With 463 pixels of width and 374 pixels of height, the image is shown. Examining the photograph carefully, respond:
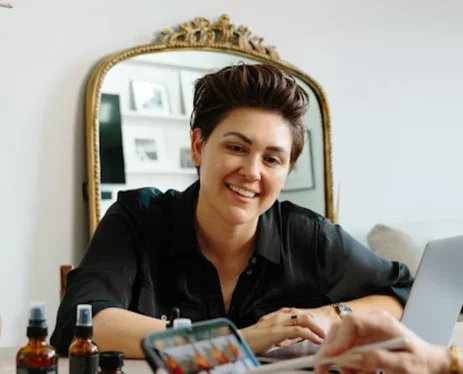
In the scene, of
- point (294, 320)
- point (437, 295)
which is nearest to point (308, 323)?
point (294, 320)

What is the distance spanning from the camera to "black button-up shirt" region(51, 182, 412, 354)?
70.2 inches

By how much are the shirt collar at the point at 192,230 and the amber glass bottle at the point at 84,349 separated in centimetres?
69

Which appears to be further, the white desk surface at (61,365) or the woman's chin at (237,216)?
the woman's chin at (237,216)

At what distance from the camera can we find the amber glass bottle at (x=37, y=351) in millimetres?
1094

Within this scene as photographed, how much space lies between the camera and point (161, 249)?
1.86 metres

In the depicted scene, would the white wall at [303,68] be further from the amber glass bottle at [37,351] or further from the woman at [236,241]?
the amber glass bottle at [37,351]

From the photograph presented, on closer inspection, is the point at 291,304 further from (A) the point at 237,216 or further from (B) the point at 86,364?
(B) the point at 86,364

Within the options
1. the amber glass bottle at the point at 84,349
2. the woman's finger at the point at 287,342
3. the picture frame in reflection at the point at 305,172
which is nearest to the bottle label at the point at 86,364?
the amber glass bottle at the point at 84,349

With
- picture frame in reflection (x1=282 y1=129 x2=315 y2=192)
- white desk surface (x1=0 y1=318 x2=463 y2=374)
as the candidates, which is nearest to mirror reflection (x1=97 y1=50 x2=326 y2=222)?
picture frame in reflection (x1=282 y1=129 x2=315 y2=192)

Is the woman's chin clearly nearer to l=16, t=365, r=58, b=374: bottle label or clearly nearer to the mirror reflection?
l=16, t=365, r=58, b=374: bottle label

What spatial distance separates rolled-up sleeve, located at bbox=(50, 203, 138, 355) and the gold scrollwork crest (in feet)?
4.14

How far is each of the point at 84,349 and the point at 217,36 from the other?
7.10 feet

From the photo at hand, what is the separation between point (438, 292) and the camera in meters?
1.44

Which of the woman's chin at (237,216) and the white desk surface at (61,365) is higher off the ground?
the woman's chin at (237,216)
